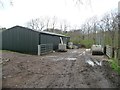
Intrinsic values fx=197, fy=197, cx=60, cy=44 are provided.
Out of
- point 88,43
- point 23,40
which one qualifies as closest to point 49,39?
point 23,40

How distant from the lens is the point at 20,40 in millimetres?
24656

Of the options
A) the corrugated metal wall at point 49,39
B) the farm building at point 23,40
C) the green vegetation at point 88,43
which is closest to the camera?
the farm building at point 23,40

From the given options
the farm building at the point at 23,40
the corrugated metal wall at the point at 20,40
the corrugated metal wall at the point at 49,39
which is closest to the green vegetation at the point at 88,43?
the corrugated metal wall at the point at 49,39

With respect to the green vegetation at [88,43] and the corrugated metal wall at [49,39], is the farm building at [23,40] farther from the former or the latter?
the green vegetation at [88,43]

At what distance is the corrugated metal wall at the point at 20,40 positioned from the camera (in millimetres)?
23672

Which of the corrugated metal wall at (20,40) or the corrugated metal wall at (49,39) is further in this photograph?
the corrugated metal wall at (49,39)

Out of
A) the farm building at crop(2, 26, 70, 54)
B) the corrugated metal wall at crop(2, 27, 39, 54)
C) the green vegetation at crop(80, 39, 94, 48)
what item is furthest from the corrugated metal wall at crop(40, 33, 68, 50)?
the green vegetation at crop(80, 39, 94, 48)

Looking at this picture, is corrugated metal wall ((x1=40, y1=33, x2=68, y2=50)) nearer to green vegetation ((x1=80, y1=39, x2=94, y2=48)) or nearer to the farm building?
the farm building

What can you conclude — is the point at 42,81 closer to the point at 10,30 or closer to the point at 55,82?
the point at 55,82

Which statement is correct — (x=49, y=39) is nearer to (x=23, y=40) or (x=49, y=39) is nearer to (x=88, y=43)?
(x=23, y=40)

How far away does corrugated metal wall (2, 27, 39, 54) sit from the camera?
23672mm

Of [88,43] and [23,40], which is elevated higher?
[23,40]

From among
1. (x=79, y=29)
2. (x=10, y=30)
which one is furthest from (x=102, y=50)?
(x=79, y=29)

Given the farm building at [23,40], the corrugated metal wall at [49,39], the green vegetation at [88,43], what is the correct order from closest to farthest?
the farm building at [23,40] → the corrugated metal wall at [49,39] → the green vegetation at [88,43]
